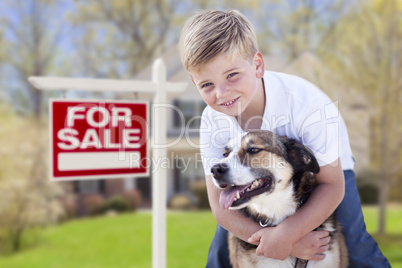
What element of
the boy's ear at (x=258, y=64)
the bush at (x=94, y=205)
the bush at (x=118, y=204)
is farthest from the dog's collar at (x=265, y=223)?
the bush at (x=94, y=205)

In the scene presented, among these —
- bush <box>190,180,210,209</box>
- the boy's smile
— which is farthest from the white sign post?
bush <box>190,180,210,209</box>

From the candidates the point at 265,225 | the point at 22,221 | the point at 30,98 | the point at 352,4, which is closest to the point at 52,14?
the point at 30,98

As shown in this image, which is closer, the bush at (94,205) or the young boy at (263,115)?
the young boy at (263,115)

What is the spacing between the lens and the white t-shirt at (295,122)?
4.26 ft

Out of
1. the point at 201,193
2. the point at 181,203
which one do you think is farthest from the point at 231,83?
the point at 181,203

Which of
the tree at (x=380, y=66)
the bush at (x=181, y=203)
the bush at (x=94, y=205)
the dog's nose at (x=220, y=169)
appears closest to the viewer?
the dog's nose at (x=220, y=169)

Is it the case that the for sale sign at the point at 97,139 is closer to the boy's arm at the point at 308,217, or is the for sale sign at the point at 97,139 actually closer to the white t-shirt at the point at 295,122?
the white t-shirt at the point at 295,122

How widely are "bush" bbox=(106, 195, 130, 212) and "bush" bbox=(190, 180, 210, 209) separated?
1.45 metres

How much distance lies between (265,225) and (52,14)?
7.99 meters

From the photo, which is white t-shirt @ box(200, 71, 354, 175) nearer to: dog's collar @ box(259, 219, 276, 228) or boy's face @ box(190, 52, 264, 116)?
boy's face @ box(190, 52, 264, 116)

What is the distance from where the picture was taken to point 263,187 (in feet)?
4.14

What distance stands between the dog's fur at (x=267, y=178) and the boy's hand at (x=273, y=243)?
0.03 m

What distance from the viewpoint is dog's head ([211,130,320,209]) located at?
1.23 metres

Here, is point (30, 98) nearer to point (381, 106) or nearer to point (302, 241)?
point (381, 106)
